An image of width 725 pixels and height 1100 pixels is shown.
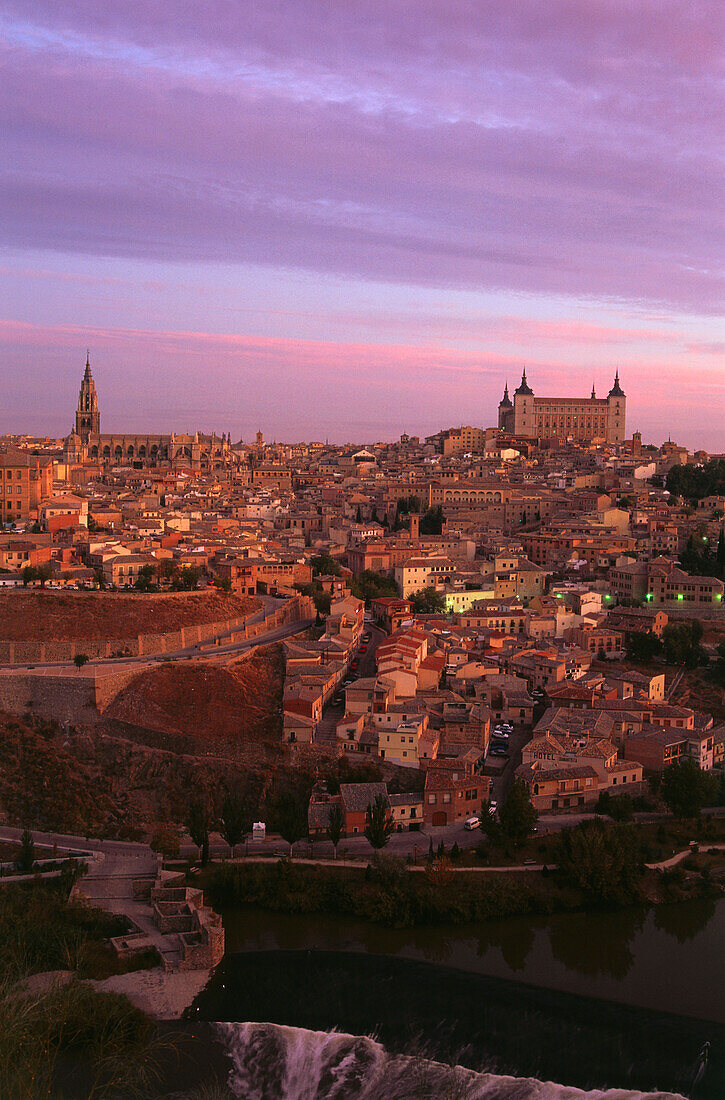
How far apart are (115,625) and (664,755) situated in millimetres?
7754

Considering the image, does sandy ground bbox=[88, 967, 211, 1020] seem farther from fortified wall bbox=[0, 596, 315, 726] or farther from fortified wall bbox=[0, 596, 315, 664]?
fortified wall bbox=[0, 596, 315, 664]

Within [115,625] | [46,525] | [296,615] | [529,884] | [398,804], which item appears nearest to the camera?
[529,884]

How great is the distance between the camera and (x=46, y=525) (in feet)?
68.3

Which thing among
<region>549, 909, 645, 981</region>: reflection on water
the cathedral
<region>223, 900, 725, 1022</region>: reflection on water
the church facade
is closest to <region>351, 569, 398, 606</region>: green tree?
<region>223, 900, 725, 1022</region>: reflection on water

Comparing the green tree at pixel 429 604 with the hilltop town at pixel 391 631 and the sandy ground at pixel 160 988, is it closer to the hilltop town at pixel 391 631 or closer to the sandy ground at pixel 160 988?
the hilltop town at pixel 391 631

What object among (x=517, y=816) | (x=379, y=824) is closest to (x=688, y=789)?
(x=517, y=816)

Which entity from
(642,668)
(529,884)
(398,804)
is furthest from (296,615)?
(529,884)

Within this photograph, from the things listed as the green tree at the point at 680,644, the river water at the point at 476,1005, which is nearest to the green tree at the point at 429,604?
the green tree at the point at 680,644

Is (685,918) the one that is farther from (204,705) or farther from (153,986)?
(204,705)

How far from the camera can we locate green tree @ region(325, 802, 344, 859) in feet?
33.8

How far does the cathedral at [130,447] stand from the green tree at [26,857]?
2671cm

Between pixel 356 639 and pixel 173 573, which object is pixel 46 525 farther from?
pixel 356 639

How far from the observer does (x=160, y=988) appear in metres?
8.28

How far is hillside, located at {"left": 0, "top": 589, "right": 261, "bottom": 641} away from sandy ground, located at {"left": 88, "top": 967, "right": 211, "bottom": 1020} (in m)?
7.05
